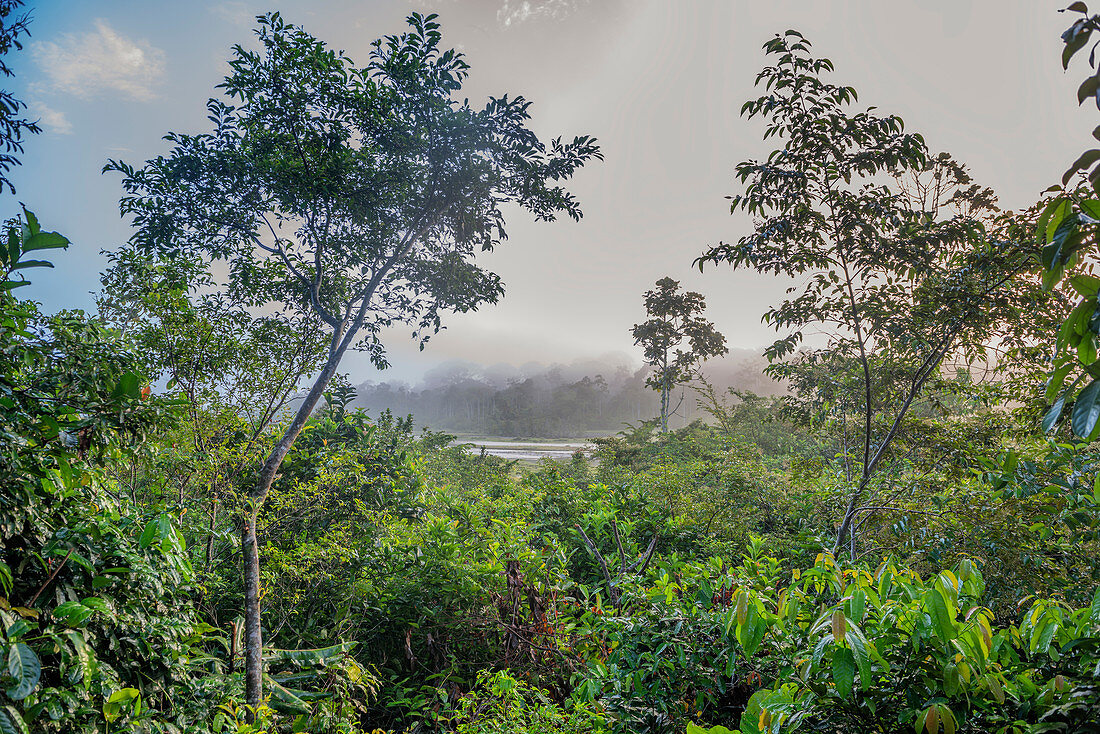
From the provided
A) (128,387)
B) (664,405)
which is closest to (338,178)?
(128,387)

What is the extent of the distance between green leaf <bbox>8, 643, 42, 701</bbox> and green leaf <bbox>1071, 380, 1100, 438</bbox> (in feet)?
6.66

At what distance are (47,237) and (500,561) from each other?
309 centimetres

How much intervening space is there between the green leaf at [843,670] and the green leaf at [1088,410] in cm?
60

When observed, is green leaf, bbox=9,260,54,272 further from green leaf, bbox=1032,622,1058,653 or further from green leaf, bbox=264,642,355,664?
green leaf, bbox=264,642,355,664

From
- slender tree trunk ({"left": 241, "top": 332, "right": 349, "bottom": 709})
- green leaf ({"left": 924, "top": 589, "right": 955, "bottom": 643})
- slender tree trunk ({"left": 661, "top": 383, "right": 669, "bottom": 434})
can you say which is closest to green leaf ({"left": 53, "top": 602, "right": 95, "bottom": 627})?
slender tree trunk ({"left": 241, "top": 332, "right": 349, "bottom": 709})

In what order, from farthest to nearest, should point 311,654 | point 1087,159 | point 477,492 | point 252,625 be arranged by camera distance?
1. point 477,492
2. point 311,654
3. point 252,625
4. point 1087,159

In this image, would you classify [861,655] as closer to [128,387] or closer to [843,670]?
[843,670]

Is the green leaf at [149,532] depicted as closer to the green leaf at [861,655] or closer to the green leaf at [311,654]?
the green leaf at [861,655]

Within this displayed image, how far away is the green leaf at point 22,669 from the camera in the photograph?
3.11 feet

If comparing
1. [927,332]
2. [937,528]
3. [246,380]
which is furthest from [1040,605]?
[246,380]

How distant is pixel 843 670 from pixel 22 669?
1784mm

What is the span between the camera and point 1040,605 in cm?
104

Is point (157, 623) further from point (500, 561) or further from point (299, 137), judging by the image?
point (299, 137)

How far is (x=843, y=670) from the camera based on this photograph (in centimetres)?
93
